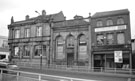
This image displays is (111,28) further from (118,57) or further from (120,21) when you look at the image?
(118,57)

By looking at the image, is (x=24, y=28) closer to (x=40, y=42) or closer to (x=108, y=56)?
(x=40, y=42)

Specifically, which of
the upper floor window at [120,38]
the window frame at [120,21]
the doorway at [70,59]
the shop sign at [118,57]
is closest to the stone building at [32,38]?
the doorway at [70,59]

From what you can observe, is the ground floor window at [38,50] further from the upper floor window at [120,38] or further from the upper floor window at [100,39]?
the upper floor window at [120,38]

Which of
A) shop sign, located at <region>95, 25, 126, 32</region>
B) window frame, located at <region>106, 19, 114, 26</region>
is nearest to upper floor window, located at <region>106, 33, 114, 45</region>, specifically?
shop sign, located at <region>95, 25, 126, 32</region>

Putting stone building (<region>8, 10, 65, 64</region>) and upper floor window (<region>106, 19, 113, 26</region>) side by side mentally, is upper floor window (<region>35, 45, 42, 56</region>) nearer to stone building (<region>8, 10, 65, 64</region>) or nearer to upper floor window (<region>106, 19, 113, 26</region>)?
stone building (<region>8, 10, 65, 64</region>)

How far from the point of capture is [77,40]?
3450 cm

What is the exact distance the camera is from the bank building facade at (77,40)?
30266 mm

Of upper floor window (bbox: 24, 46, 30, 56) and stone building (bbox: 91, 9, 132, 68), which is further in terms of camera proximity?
upper floor window (bbox: 24, 46, 30, 56)

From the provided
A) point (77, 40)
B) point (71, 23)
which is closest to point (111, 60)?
point (77, 40)

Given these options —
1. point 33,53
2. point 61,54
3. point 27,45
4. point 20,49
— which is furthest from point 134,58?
point 20,49

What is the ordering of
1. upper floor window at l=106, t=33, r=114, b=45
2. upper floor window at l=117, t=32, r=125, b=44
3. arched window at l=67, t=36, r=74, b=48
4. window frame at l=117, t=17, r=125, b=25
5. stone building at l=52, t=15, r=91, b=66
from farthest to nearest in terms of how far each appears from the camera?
arched window at l=67, t=36, r=74, b=48
stone building at l=52, t=15, r=91, b=66
upper floor window at l=106, t=33, r=114, b=45
window frame at l=117, t=17, r=125, b=25
upper floor window at l=117, t=32, r=125, b=44

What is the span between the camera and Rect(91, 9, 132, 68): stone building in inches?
1160

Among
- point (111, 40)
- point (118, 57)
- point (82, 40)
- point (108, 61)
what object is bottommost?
point (108, 61)

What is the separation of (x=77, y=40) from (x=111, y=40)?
7.24 m
